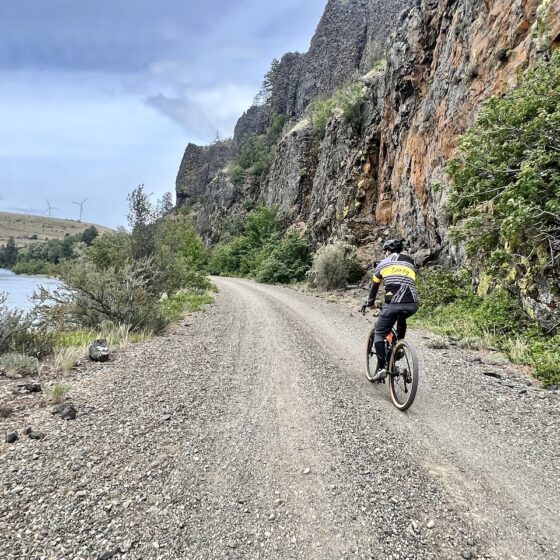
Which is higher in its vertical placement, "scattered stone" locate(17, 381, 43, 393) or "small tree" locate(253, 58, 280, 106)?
"small tree" locate(253, 58, 280, 106)

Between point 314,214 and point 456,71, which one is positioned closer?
point 456,71

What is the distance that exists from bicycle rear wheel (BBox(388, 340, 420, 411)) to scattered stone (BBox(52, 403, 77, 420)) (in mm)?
3807

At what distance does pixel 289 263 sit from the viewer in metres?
26.7

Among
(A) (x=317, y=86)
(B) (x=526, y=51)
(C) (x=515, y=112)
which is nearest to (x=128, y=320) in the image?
(C) (x=515, y=112)

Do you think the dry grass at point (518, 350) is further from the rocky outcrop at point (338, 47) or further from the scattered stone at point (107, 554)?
the rocky outcrop at point (338, 47)

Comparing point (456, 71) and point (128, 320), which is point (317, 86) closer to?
point (456, 71)

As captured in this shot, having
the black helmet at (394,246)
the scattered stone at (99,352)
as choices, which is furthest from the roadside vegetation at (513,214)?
the scattered stone at (99,352)

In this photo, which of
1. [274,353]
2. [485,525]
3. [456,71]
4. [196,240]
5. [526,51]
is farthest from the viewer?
[196,240]

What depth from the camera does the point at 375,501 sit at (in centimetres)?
274

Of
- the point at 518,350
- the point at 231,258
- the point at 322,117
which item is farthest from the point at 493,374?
the point at 231,258

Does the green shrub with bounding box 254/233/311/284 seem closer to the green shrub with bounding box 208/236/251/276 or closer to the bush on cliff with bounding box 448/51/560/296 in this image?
the green shrub with bounding box 208/236/251/276

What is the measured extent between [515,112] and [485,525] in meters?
7.99

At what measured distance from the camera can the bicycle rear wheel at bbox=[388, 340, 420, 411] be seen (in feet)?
14.1

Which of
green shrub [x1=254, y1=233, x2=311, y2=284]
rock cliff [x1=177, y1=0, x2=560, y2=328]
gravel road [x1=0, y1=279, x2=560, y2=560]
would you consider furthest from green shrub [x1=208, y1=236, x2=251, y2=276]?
gravel road [x1=0, y1=279, x2=560, y2=560]
